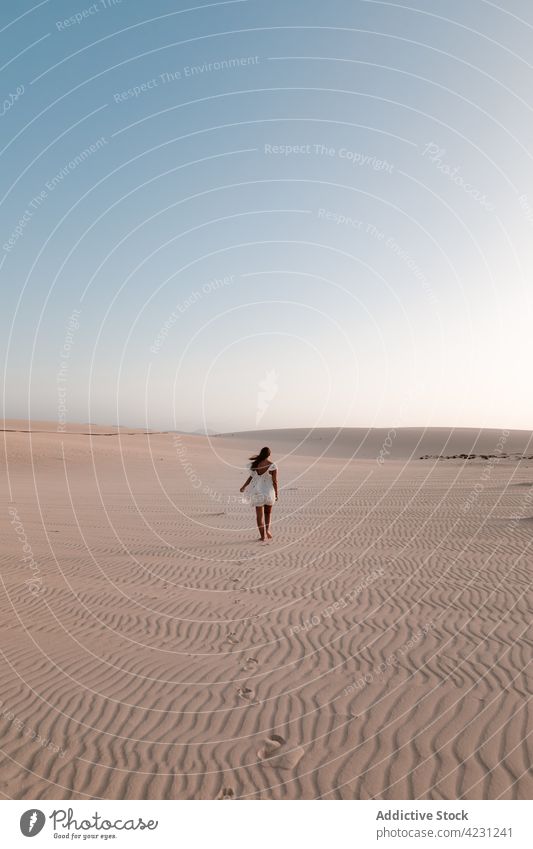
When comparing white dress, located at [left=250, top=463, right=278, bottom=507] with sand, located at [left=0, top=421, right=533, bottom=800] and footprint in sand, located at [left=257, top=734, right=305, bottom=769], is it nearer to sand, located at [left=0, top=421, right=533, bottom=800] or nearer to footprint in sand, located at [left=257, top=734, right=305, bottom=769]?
sand, located at [left=0, top=421, right=533, bottom=800]

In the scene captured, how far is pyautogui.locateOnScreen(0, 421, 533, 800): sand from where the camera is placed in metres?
4.70

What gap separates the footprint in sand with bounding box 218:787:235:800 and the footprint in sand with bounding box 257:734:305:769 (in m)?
0.43

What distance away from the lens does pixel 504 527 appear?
1568cm

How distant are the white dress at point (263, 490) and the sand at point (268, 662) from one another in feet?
4.14

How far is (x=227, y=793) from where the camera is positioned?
176 inches

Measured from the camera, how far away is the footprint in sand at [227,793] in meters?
4.43

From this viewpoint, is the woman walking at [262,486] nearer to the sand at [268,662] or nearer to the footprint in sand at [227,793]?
the sand at [268,662]

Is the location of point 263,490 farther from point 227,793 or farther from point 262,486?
point 227,793

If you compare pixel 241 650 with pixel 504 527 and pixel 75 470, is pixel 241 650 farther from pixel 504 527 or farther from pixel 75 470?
pixel 75 470

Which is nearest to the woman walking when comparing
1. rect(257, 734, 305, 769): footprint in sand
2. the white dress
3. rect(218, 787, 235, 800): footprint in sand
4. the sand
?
the white dress

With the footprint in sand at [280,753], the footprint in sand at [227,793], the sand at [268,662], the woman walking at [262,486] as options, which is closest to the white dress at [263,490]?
the woman walking at [262,486]
